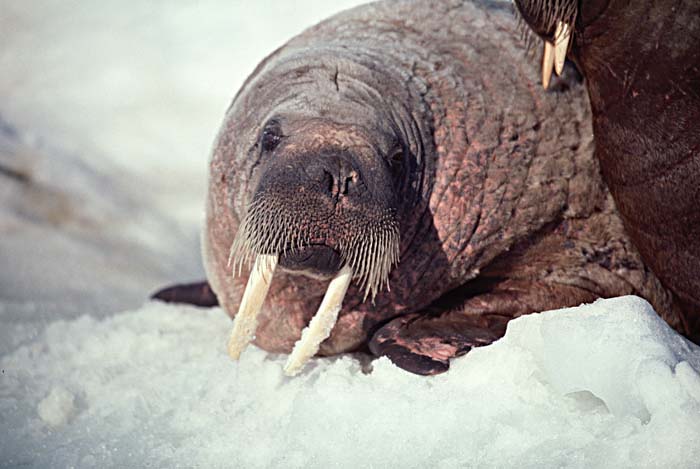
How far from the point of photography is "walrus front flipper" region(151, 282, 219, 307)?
5.97 m

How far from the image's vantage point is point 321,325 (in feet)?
12.5

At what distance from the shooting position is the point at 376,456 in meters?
2.93

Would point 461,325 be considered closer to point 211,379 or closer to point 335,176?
point 335,176

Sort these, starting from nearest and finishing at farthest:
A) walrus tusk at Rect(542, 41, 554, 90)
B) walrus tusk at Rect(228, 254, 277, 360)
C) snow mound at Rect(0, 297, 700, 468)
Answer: snow mound at Rect(0, 297, 700, 468) → walrus tusk at Rect(228, 254, 277, 360) → walrus tusk at Rect(542, 41, 554, 90)

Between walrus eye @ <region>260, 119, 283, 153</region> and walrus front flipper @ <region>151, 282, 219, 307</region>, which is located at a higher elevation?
walrus eye @ <region>260, 119, 283, 153</region>

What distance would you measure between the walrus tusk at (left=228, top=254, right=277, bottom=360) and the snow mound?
14 cm

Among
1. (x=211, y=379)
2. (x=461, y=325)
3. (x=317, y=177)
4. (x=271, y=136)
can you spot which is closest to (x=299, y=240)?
(x=317, y=177)

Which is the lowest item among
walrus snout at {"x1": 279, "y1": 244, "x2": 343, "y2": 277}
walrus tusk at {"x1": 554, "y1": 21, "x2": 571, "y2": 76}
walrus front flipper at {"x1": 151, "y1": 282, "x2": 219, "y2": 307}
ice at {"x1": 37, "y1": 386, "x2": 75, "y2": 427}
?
walrus front flipper at {"x1": 151, "y1": 282, "x2": 219, "y2": 307}

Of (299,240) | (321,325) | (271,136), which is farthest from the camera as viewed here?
(271,136)

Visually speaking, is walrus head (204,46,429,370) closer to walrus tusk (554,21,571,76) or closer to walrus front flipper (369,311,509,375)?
walrus front flipper (369,311,509,375)

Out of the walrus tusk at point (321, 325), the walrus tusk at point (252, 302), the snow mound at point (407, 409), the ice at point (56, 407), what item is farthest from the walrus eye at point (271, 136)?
the ice at point (56, 407)

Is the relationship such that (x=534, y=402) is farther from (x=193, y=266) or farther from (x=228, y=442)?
(x=193, y=266)

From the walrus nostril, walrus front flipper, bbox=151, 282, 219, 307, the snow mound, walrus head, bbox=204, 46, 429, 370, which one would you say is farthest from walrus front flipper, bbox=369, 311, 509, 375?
walrus front flipper, bbox=151, 282, 219, 307

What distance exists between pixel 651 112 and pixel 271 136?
1651 mm
